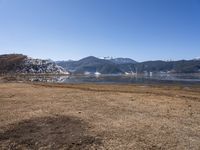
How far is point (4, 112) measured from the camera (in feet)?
80.5

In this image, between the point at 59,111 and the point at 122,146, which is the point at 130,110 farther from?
the point at 122,146

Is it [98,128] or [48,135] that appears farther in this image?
[98,128]

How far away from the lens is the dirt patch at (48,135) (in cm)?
1551

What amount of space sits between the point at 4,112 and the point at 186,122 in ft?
48.4

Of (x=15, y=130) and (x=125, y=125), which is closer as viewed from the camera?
(x=15, y=130)

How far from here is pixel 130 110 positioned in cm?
2666

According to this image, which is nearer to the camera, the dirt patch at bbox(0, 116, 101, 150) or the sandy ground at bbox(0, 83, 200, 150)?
the dirt patch at bbox(0, 116, 101, 150)

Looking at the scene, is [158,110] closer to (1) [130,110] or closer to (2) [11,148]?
(1) [130,110]

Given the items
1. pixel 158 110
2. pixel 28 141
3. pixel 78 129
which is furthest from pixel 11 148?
pixel 158 110

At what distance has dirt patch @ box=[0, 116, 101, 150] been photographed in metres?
15.5

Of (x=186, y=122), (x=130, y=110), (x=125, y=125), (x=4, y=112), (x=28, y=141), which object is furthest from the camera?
(x=130, y=110)

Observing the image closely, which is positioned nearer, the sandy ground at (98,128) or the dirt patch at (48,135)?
the dirt patch at (48,135)

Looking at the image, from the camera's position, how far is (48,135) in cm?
1716

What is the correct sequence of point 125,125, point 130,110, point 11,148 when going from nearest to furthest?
point 11,148, point 125,125, point 130,110
